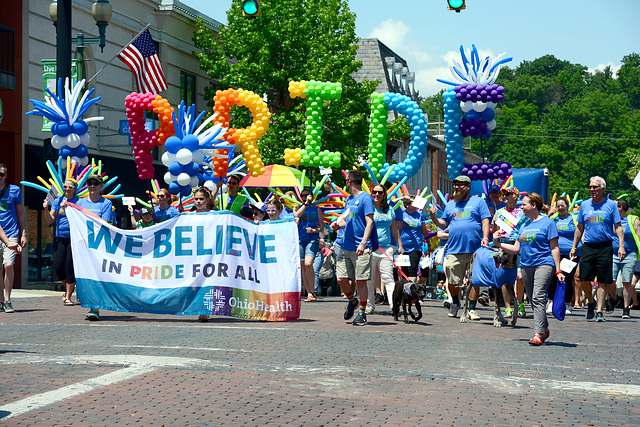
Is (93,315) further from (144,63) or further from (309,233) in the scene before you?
(144,63)

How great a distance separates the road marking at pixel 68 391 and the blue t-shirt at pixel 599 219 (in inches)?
334

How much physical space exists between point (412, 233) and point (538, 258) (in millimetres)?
6086

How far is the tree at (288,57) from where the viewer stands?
33.4 meters

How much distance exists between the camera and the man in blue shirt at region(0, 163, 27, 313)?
43.9 ft

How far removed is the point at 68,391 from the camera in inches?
280

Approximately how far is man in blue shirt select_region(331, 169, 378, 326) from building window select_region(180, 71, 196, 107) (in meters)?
21.1

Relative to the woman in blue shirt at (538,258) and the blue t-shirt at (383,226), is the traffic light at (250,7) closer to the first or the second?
the blue t-shirt at (383,226)

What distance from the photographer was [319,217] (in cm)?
1716

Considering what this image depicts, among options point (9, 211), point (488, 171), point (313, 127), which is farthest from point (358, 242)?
point (488, 171)

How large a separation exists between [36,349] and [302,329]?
135 inches

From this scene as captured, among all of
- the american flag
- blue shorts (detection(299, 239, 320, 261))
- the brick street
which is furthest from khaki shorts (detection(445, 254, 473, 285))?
the american flag

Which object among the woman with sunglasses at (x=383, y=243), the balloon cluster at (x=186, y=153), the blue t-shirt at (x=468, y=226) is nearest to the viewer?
the blue t-shirt at (x=468, y=226)

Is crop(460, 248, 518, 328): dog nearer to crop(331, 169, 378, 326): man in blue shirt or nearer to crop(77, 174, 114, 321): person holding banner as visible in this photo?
crop(331, 169, 378, 326): man in blue shirt

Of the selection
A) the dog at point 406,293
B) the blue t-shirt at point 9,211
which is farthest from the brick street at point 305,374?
the blue t-shirt at point 9,211
